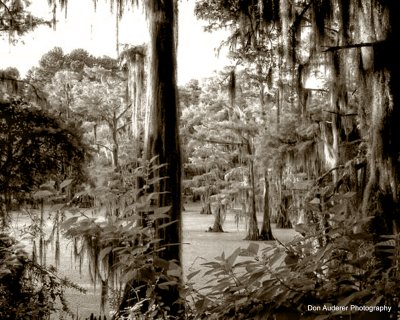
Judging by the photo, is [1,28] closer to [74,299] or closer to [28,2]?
[28,2]

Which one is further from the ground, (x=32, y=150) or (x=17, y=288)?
(x=32, y=150)

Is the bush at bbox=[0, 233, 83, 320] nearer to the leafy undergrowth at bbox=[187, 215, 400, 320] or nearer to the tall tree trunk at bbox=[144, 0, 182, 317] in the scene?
the tall tree trunk at bbox=[144, 0, 182, 317]

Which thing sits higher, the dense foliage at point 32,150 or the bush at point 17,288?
the dense foliage at point 32,150

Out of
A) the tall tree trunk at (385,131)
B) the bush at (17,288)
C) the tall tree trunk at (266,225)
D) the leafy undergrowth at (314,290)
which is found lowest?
the tall tree trunk at (266,225)

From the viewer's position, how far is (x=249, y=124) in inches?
875

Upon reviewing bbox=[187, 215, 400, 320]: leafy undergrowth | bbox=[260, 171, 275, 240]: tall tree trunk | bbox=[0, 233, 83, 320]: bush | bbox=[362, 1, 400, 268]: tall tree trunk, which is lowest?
bbox=[260, 171, 275, 240]: tall tree trunk

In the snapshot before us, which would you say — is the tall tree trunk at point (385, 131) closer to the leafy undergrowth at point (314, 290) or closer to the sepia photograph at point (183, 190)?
the sepia photograph at point (183, 190)

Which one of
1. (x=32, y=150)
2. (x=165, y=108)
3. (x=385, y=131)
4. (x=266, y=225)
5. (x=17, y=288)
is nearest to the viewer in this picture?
(x=385, y=131)

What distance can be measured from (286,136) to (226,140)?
11.9 metres

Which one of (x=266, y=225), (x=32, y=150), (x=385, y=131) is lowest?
(x=266, y=225)

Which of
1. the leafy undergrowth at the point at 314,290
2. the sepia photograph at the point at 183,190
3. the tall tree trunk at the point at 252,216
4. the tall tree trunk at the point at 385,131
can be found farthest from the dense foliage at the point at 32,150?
the tall tree trunk at the point at 252,216

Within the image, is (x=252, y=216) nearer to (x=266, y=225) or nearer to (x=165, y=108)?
(x=266, y=225)

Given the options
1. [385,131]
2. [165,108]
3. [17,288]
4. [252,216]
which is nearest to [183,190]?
[165,108]

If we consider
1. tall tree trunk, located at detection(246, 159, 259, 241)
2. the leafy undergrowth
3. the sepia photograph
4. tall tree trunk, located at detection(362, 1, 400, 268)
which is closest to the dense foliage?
the sepia photograph
